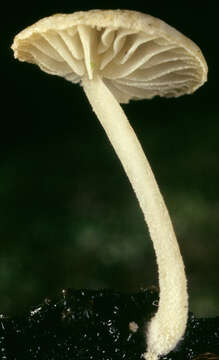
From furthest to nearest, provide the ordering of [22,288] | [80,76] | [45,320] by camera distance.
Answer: [22,288] < [80,76] < [45,320]

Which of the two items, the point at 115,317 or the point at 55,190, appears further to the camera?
the point at 55,190

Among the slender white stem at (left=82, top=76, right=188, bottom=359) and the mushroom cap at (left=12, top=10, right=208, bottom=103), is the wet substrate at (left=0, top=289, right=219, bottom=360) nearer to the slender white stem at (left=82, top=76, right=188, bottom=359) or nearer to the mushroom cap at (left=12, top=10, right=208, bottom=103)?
the slender white stem at (left=82, top=76, right=188, bottom=359)

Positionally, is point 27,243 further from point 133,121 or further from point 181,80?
point 181,80

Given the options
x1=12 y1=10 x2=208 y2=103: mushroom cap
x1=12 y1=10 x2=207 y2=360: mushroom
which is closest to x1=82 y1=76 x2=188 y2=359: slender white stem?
x1=12 y1=10 x2=207 y2=360: mushroom

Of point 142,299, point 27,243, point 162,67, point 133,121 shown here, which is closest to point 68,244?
point 27,243

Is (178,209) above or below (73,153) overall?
below

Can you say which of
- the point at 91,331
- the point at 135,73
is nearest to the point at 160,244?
the point at 91,331

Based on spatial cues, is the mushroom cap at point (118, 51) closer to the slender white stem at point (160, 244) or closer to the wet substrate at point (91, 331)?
the slender white stem at point (160, 244)
